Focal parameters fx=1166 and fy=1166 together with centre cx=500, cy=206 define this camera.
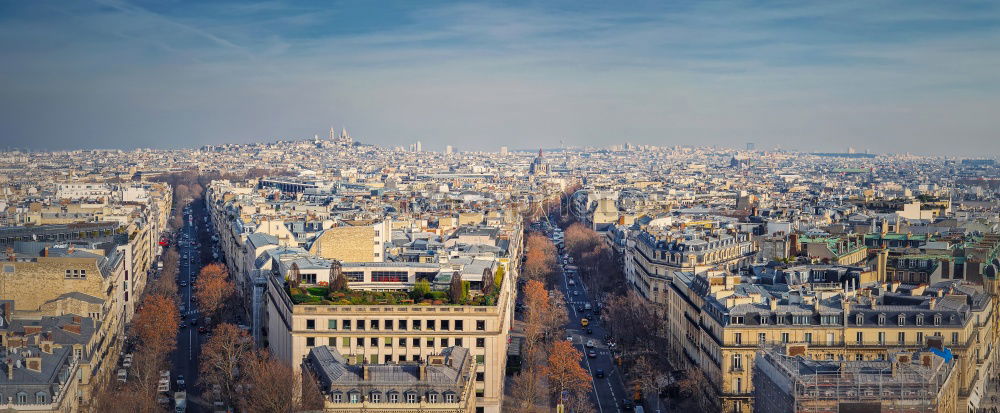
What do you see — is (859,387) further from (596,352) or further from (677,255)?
(677,255)

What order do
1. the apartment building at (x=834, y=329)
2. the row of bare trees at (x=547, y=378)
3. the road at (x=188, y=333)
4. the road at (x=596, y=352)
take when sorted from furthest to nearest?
1. the road at (x=188, y=333)
2. the road at (x=596, y=352)
3. the row of bare trees at (x=547, y=378)
4. the apartment building at (x=834, y=329)

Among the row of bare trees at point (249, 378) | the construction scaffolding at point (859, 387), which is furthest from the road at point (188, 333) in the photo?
the construction scaffolding at point (859, 387)

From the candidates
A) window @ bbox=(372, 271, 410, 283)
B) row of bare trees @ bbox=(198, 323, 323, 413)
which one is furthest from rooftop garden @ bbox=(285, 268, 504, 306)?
row of bare trees @ bbox=(198, 323, 323, 413)

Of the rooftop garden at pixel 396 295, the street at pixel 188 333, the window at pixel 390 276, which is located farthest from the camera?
the street at pixel 188 333

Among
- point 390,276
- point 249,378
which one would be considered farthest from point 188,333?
point 390,276

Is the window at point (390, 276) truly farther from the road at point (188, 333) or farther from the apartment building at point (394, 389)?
the apartment building at point (394, 389)

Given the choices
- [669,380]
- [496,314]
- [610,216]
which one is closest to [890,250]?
[669,380]

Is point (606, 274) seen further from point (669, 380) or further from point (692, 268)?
point (669, 380)
